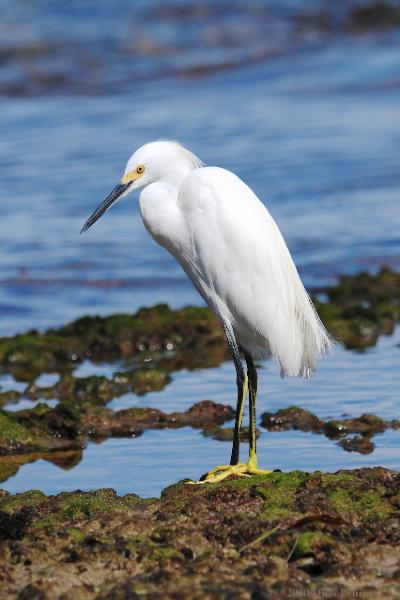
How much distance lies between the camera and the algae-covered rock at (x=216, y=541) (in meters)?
4.32

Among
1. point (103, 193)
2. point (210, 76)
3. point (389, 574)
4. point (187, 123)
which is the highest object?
point (210, 76)

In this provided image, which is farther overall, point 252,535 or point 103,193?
point 103,193

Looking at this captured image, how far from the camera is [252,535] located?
4762 mm

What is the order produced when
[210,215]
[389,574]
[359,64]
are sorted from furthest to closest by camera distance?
[359,64], [210,215], [389,574]

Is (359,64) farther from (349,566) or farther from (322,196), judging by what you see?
(349,566)

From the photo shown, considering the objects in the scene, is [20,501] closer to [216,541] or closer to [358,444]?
[216,541]

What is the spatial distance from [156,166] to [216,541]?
7.96ft

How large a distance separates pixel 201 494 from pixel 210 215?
1641 mm

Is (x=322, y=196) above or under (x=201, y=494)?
above

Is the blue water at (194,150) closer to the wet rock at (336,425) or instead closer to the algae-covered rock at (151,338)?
the wet rock at (336,425)

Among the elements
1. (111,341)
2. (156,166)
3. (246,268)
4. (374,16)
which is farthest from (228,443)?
(374,16)

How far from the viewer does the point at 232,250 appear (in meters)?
6.50

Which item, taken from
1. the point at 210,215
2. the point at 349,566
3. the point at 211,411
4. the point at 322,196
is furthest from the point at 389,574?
the point at 322,196

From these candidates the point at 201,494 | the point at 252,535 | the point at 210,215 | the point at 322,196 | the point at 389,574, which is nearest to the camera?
the point at 389,574
